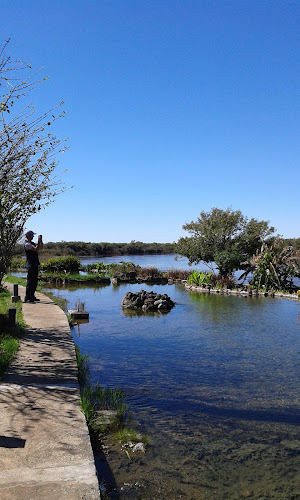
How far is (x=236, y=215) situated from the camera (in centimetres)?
2612

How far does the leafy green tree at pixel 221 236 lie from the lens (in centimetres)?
2552

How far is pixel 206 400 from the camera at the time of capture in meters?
5.80

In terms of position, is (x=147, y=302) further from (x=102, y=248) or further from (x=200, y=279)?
(x=102, y=248)

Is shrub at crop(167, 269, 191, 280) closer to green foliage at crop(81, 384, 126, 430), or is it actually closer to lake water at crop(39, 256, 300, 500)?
lake water at crop(39, 256, 300, 500)

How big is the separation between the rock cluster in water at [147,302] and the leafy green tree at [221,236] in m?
10.1

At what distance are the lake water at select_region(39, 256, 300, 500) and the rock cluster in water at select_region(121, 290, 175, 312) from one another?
215 cm

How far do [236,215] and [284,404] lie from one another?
21.1 m

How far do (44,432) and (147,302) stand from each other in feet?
35.6

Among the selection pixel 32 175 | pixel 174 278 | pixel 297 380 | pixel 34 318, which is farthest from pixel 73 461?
pixel 174 278

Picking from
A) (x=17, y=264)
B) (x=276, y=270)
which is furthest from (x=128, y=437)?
(x=17, y=264)

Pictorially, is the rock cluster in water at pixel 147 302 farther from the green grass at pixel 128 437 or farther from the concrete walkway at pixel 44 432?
the green grass at pixel 128 437

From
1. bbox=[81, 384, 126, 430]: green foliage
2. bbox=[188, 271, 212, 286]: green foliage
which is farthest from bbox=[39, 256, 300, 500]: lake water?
bbox=[188, 271, 212, 286]: green foliage

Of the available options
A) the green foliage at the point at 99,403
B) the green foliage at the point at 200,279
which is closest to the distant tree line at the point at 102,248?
the green foliage at the point at 200,279

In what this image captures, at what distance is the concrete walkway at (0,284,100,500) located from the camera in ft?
10.1
